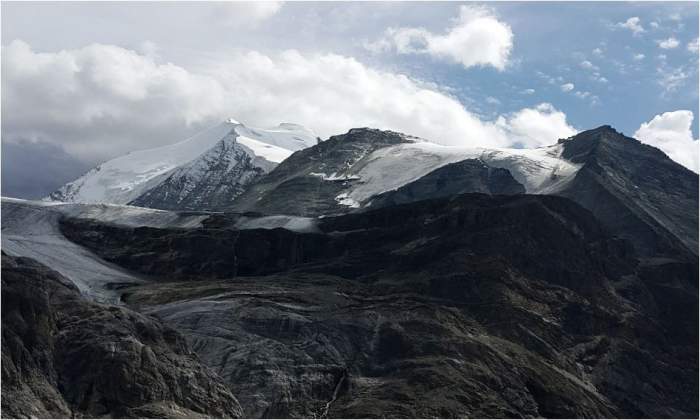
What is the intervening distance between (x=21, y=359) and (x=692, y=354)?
3950 inches

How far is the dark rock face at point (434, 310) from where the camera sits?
99750 millimetres

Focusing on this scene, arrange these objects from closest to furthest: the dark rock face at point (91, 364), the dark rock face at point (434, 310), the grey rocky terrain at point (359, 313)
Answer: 1. the dark rock face at point (91, 364)
2. the grey rocky terrain at point (359, 313)
3. the dark rock face at point (434, 310)

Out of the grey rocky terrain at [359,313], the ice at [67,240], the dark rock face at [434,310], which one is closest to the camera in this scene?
the grey rocky terrain at [359,313]

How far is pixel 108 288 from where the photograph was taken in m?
134

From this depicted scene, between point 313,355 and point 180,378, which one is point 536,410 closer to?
point 313,355

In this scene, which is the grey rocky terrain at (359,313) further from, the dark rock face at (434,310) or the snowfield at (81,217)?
the snowfield at (81,217)

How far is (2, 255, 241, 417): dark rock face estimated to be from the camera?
226 feet

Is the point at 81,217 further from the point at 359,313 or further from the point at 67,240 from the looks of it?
the point at 359,313

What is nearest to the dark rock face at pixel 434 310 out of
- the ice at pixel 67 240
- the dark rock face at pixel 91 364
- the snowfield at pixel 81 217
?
the snowfield at pixel 81 217

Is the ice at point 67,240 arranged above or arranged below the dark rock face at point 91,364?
above

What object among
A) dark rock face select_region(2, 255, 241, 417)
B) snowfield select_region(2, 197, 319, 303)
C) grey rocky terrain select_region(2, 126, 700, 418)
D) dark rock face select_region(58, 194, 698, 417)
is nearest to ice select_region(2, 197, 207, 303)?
snowfield select_region(2, 197, 319, 303)

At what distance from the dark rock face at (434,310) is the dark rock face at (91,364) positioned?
10111 millimetres

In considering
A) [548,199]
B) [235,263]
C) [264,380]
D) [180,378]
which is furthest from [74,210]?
[180,378]

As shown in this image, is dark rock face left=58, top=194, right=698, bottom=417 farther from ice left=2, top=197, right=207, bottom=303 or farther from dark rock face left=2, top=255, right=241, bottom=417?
dark rock face left=2, top=255, right=241, bottom=417
